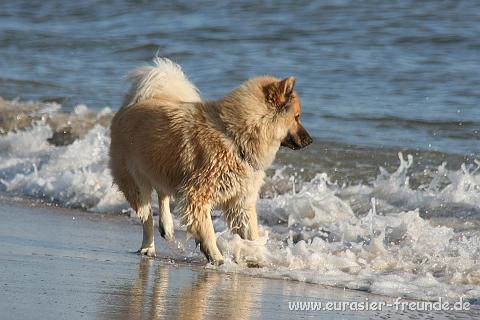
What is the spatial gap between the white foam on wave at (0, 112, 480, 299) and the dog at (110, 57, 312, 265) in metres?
0.27

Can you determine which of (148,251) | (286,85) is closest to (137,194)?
(148,251)

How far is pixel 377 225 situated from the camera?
7695 mm

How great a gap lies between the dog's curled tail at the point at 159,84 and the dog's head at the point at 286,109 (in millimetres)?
928

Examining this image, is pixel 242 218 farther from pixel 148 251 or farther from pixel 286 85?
pixel 286 85

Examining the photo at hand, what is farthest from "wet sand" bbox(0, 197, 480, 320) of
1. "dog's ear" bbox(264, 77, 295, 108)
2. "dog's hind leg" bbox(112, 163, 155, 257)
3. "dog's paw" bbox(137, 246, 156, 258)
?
"dog's ear" bbox(264, 77, 295, 108)

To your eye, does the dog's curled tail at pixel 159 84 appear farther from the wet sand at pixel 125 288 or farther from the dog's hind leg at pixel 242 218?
the wet sand at pixel 125 288

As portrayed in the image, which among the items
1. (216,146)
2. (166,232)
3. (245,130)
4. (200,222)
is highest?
(245,130)

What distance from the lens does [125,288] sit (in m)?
5.50

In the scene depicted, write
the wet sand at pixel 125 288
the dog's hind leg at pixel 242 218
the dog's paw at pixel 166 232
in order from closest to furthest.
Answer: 1. the wet sand at pixel 125 288
2. the dog's hind leg at pixel 242 218
3. the dog's paw at pixel 166 232

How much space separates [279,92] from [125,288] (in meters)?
1.85

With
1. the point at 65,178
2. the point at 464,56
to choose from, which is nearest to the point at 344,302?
the point at 65,178

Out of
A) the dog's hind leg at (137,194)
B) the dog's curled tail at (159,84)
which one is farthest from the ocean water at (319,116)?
the dog's curled tail at (159,84)

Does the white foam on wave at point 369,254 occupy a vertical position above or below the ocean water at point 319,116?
below

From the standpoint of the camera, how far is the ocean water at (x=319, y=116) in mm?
6785
